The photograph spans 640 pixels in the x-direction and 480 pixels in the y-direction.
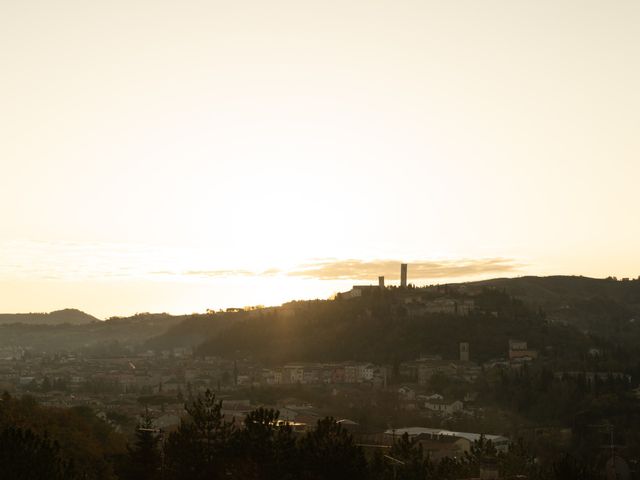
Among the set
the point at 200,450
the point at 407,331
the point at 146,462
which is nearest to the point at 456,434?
the point at 200,450

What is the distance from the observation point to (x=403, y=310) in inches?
6447

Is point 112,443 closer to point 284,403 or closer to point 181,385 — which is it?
point 284,403

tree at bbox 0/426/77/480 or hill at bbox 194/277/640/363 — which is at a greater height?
hill at bbox 194/277/640/363

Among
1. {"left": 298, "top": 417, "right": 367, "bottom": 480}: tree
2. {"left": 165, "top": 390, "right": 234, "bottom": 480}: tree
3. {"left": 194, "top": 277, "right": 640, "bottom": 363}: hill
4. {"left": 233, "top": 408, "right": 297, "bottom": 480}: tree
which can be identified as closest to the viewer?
{"left": 298, "top": 417, "right": 367, "bottom": 480}: tree

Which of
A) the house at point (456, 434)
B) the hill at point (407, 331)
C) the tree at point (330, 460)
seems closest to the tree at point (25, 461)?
the tree at point (330, 460)

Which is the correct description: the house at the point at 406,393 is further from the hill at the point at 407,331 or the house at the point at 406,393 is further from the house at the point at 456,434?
the house at the point at 456,434

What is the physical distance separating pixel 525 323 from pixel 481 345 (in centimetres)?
945

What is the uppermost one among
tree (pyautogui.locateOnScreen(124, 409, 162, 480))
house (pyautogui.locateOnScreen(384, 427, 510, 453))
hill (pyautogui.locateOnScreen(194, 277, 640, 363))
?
hill (pyautogui.locateOnScreen(194, 277, 640, 363))

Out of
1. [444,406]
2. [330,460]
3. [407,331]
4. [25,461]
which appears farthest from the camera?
[407,331]

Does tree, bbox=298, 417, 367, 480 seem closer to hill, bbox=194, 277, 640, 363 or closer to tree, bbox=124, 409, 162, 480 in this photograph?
tree, bbox=124, 409, 162, 480

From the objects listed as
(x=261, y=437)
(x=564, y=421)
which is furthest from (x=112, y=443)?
(x=564, y=421)

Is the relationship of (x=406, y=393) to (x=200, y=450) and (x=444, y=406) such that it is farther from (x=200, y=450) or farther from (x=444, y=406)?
(x=200, y=450)

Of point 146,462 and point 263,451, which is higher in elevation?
point 263,451

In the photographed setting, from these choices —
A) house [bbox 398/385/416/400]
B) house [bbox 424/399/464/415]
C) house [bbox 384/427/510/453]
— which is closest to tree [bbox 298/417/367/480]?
house [bbox 384/427/510/453]
